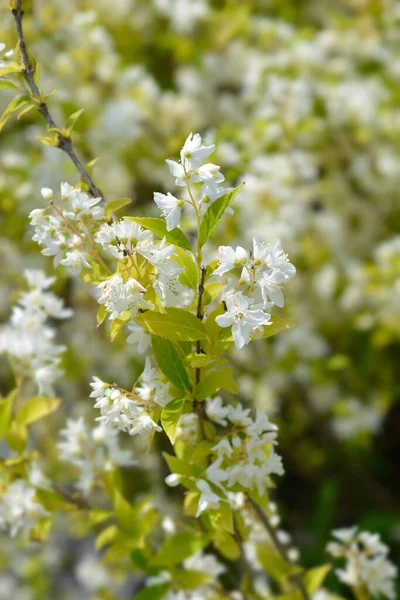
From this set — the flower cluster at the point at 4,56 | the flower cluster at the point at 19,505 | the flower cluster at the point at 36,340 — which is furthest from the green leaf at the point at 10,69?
the flower cluster at the point at 19,505

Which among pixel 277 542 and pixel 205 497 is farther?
pixel 277 542

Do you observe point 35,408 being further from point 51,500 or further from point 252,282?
point 252,282

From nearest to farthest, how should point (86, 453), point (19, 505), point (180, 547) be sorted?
point (180, 547), point (19, 505), point (86, 453)

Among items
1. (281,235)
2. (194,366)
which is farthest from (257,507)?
(281,235)

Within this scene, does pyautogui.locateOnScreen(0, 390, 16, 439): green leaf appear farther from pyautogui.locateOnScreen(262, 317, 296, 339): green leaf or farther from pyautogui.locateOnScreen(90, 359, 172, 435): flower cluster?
pyautogui.locateOnScreen(262, 317, 296, 339): green leaf

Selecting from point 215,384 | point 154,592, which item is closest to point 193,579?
point 154,592

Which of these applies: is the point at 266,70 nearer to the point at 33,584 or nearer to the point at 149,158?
the point at 149,158

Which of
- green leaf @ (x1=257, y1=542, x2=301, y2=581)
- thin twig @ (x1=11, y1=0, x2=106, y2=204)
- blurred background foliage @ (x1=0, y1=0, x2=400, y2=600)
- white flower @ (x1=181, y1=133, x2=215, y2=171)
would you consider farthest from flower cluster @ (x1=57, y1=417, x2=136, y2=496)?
blurred background foliage @ (x1=0, y1=0, x2=400, y2=600)
